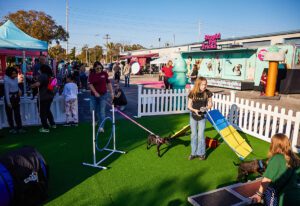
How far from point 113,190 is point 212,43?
22100 millimetres

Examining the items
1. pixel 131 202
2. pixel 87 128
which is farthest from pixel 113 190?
pixel 87 128

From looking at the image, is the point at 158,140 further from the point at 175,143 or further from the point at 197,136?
the point at 175,143

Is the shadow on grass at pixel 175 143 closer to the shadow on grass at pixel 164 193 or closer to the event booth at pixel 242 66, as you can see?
the shadow on grass at pixel 164 193

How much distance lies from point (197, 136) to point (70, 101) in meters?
4.33

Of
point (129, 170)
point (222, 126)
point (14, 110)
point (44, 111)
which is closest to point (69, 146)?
point (44, 111)

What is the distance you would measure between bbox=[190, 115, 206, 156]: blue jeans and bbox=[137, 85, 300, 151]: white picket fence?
2312 millimetres

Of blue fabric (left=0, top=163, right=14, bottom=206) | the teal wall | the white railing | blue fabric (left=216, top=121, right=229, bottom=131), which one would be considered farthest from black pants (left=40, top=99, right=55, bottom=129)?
the teal wall

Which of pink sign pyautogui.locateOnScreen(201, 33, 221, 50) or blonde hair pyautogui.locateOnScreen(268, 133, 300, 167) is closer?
blonde hair pyautogui.locateOnScreen(268, 133, 300, 167)

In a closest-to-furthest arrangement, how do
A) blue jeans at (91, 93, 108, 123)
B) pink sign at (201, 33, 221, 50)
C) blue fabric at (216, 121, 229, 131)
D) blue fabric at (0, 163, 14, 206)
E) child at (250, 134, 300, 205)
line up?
child at (250, 134, 300, 205) → blue fabric at (0, 163, 14, 206) → blue fabric at (216, 121, 229, 131) → blue jeans at (91, 93, 108, 123) → pink sign at (201, 33, 221, 50)

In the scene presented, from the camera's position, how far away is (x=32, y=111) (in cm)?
764

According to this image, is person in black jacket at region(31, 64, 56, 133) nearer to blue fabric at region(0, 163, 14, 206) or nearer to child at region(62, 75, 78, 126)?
child at region(62, 75, 78, 126)

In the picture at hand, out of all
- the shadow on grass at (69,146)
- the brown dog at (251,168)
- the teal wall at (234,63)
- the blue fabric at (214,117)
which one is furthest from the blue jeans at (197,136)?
the teal wall at (234,63)

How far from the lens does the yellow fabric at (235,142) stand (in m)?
5.30

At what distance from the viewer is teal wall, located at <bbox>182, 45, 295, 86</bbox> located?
1944 cm
